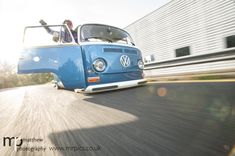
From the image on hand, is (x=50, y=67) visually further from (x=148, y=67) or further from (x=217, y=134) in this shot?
(x=148, y=67)

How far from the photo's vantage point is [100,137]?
1304mm

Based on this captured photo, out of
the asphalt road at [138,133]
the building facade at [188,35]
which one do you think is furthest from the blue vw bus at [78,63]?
the building facade at [188,35]

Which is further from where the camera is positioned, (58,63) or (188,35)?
(188,35)

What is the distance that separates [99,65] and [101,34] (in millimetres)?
1166

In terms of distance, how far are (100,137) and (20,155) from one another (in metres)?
0.58

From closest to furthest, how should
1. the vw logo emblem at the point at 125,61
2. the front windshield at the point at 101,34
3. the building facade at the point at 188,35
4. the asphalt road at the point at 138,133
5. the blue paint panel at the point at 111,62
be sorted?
the asphalt road at the point at 138,133, the blue paint panel at the point at 111,62, the vw logo emblem at the point at 125,61, the front windshield at the point at 101,34, the building facade at the point at 188,35

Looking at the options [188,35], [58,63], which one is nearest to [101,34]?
[58,63]

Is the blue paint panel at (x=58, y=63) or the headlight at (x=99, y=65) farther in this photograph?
the headlight at (x=99, y=65)

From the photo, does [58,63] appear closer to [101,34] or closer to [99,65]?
[99,65]

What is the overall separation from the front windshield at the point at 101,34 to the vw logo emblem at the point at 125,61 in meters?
0.78

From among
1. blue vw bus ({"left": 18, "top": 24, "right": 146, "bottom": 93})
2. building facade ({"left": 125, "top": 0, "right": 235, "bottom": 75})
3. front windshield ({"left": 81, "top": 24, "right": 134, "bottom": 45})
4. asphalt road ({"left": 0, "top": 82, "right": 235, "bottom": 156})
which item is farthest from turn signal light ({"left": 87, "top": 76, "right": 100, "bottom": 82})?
building facade ({"left": 125, "top": 0, "right": 235, "bottom": 75})

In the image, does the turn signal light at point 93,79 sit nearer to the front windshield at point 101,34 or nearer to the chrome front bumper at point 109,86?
the chrome front bumper at point 109,86

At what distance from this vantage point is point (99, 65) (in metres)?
3.27

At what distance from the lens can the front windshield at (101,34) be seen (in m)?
3.78
